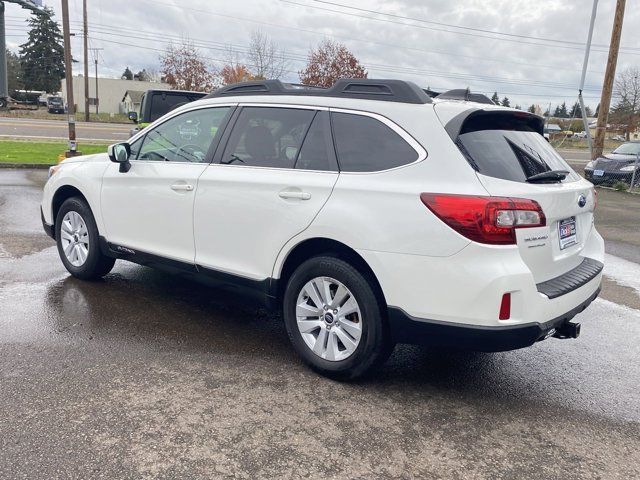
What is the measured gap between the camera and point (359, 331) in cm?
354

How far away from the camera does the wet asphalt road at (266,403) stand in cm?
286

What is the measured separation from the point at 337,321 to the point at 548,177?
158cm

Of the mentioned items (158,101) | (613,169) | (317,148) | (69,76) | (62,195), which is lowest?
(613,169)

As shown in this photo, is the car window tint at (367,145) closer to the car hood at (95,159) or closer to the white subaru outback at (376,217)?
the white subaru outback at (376,217)

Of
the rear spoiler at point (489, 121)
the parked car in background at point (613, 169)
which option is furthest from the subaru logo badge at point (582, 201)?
the parked car in background at point (613, 169)

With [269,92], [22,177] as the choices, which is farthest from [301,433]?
[22,177]

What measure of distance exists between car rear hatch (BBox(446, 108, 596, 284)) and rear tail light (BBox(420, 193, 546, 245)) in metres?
0.05

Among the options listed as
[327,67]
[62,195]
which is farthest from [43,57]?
[62,195]

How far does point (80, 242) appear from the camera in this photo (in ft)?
18.2

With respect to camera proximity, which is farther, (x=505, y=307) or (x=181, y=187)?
(x=181, y=187)

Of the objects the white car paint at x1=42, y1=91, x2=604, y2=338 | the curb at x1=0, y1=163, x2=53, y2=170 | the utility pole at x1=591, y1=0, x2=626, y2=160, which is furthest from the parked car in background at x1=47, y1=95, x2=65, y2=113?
the white car paint at x1=42, y1=91, x2=604, y2=338

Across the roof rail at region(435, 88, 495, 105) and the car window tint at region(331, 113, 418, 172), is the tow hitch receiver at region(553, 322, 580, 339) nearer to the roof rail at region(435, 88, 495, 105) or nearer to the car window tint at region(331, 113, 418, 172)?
the car window tint at region(331, 113, 418, 172)

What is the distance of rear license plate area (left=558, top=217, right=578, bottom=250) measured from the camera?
3561 mm

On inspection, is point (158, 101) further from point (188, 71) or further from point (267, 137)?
point (188, 71)
